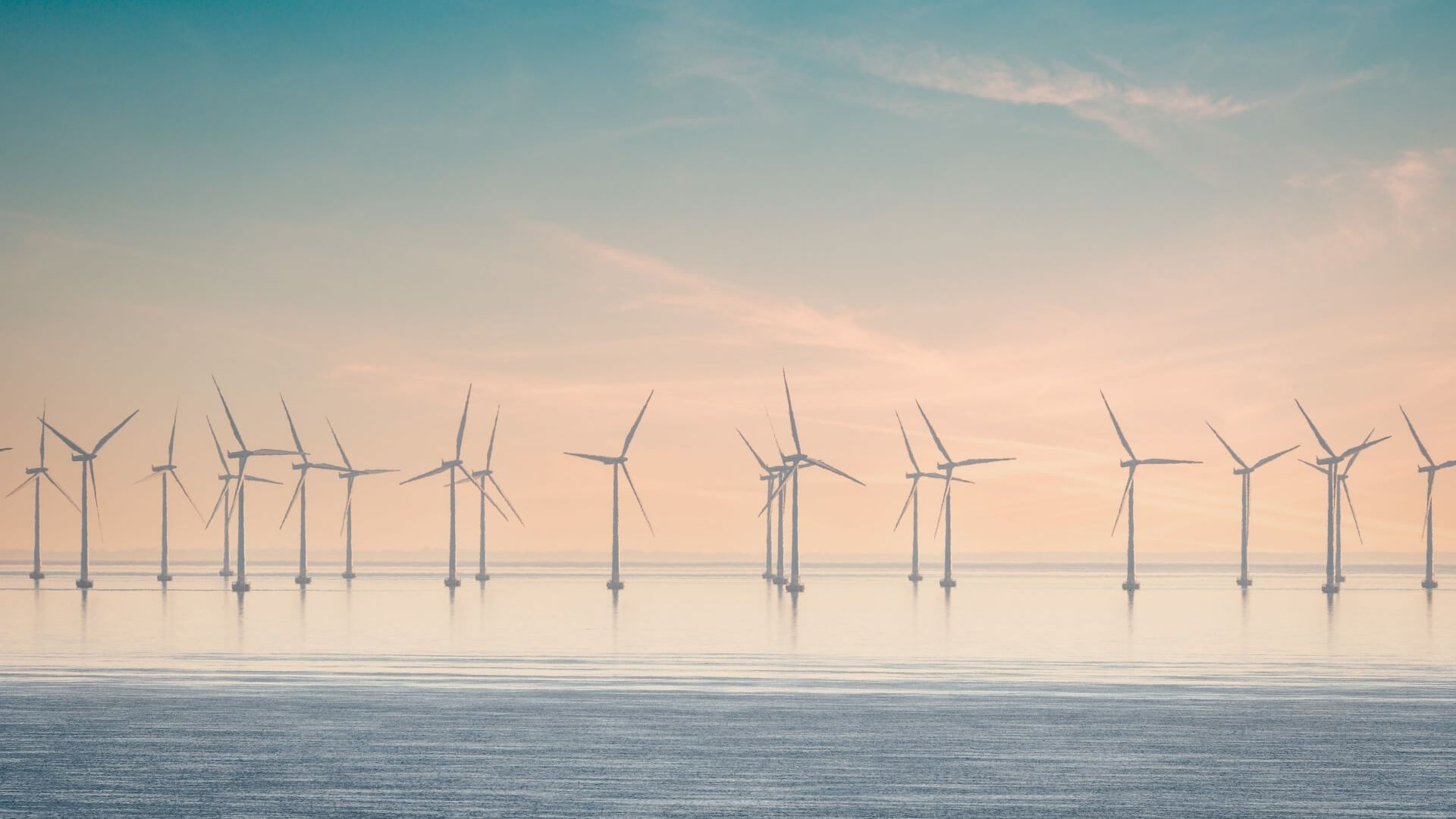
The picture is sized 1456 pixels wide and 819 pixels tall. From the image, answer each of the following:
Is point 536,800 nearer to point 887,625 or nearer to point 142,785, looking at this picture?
point 142,785

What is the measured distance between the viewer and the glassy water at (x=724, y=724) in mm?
36469

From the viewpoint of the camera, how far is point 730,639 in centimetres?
10644

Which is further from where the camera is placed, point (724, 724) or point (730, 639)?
point (730, 639)

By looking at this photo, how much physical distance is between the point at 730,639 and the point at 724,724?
56.0 metres

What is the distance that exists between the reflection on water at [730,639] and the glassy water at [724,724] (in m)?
0.67

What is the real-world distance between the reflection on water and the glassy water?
26.5 inches

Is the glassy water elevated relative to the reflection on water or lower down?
elevated

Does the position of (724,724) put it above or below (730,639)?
above

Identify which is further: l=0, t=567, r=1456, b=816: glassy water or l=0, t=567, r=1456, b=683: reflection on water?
l=0, t=567, r=1456, b=683: reflection on water

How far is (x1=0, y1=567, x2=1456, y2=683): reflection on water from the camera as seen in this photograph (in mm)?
77812

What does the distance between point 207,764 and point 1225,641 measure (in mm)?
81403

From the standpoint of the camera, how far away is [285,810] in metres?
34.4

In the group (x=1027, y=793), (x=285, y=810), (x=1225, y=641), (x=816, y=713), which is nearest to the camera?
(x=285, y=810)

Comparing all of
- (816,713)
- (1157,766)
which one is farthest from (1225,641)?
(1157,766)
